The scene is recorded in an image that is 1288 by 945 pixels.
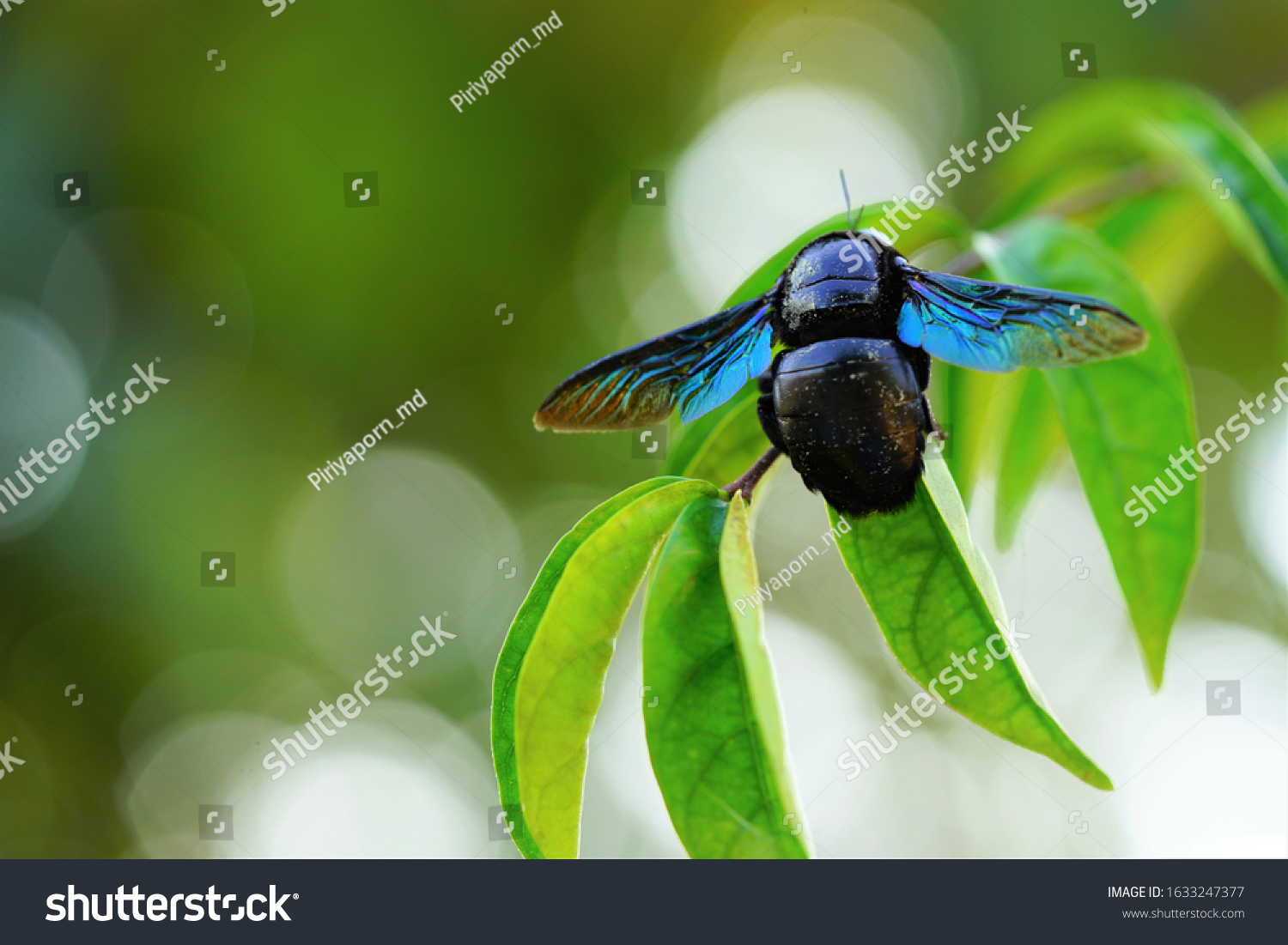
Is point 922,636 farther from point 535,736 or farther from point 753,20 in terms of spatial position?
point 753,20

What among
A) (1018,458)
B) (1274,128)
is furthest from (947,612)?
(1274,128)

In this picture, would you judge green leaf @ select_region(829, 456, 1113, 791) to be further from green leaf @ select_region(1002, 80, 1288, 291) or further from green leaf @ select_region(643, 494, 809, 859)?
green leaf @ select_region(1002, 80, 1288, 291)

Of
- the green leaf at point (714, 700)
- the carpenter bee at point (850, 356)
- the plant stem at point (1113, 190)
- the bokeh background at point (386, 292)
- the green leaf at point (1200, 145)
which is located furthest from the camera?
the bokeh background at point (386, 292)

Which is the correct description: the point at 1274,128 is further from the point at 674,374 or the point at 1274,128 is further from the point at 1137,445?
the point at 674,374

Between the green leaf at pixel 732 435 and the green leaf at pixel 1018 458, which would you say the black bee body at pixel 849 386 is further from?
the green leaf at pixel 1018 458

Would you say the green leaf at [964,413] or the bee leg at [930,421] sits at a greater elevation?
the green leaf at [964,413]

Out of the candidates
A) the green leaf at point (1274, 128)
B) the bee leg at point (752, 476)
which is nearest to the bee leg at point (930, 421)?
the bee leg at point (752, 476)
